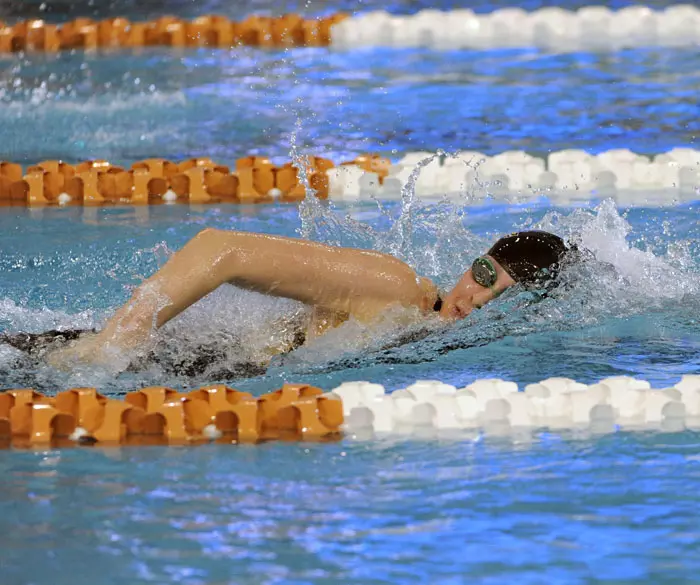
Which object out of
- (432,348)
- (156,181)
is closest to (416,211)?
(156,181)

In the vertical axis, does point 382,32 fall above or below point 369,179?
above

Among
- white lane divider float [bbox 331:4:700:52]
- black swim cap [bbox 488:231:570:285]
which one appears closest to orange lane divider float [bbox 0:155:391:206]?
black swim cap [bbox 488:231:570:285]

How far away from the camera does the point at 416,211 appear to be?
4949 millimetres

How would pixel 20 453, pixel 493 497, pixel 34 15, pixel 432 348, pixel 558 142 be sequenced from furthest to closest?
pixel 34 15, pixel 558 142, pixel 432 348, pixel 20 453, pixel 493 497

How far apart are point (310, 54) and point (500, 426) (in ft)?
16.8

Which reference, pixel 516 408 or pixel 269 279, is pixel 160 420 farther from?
pixel 516 408

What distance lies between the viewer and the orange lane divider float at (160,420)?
2.81 meters

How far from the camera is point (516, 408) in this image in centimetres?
289

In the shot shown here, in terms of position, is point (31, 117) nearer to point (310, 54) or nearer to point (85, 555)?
point (310, 54)

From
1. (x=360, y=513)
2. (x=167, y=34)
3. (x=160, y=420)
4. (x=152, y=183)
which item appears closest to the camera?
(x=360, y=513)

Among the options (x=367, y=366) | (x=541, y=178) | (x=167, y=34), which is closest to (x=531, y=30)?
(x=167, y=34)

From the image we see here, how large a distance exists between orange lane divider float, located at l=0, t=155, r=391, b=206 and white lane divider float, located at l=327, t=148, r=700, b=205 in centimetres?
20

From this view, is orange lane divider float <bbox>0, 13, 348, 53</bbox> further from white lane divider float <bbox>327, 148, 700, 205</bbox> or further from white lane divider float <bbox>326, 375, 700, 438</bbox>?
white lane divider float <bbox>326, 375, 700, 438</bbox>

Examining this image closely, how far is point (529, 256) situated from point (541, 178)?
228 centimetres
